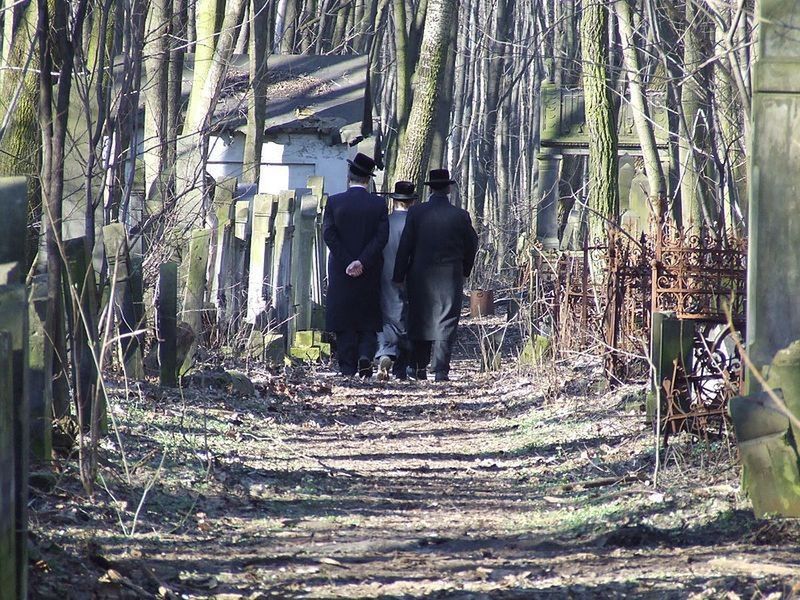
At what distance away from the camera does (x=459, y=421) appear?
33.1 ft

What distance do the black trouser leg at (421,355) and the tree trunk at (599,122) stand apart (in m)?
2.17

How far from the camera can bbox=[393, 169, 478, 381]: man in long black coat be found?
12.9 m

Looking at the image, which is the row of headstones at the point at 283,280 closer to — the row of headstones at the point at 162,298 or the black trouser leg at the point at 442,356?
the row of headstones at the point at 162,298

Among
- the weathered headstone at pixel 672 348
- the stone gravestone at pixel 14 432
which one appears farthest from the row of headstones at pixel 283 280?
the stone gravestone at pixel 14 432

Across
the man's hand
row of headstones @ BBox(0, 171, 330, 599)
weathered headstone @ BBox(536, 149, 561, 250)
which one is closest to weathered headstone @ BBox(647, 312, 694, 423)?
row of headstones @ BBox(0, 171, 330, 599)

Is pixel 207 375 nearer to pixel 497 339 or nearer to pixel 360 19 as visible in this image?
pixel 497 339

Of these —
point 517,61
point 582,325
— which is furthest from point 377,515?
point 517,61

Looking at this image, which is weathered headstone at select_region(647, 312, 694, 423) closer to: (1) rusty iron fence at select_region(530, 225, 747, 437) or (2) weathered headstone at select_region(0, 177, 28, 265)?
(1) rusty iron fence at select_region(530, 225, 747, 437)

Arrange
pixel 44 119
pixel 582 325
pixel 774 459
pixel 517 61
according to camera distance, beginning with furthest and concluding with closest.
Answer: pixel 517 61, pixel 582 325, pixel 44 119, pixel 774 459

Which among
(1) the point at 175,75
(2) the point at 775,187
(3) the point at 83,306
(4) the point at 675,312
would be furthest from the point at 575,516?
(1) the point at 175,75

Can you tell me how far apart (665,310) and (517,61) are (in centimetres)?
4376

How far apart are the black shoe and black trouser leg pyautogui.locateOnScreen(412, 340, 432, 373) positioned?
522mm

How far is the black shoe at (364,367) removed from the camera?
42.4ft

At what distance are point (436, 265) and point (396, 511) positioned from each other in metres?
6.79
